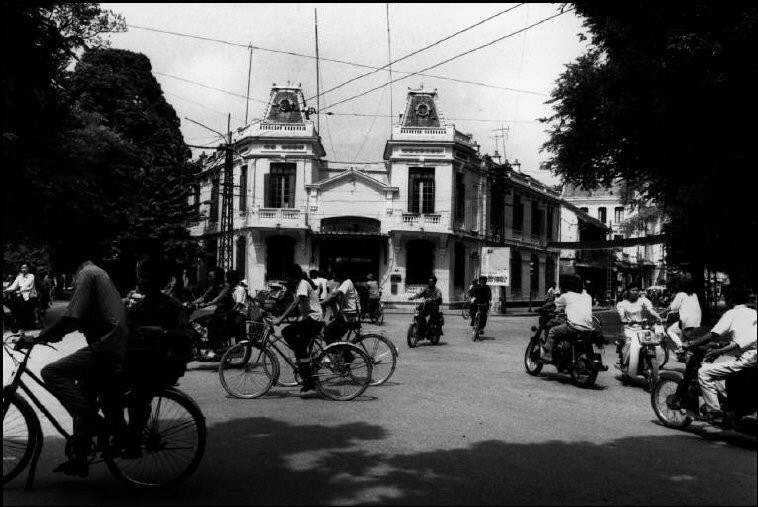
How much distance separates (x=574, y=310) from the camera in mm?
9484

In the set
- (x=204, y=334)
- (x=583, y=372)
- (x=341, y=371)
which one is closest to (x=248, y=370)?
(x=341, y=371)

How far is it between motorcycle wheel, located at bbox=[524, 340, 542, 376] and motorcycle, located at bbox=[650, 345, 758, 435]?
11.4 feet

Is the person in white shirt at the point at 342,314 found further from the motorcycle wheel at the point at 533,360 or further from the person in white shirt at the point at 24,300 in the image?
the person in white shirt at the point at 24,300

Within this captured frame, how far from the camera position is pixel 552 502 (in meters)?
4.19

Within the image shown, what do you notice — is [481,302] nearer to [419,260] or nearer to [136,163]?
[419,260]

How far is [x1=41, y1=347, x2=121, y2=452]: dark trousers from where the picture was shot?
171 inches

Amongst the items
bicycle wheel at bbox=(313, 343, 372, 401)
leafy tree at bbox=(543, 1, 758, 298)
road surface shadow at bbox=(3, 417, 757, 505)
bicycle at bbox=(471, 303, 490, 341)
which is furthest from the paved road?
bicycle at bbox=(471, 303, 490, 341)

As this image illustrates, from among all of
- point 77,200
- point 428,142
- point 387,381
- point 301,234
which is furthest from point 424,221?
point 387,381

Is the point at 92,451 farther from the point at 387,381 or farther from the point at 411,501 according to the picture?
the point at 387,381

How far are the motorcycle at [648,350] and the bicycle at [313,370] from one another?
13.8 ft


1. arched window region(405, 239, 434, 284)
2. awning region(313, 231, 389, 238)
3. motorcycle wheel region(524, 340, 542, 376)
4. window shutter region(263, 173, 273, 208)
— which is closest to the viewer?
motorcycle wheel region(524, 340, 542, 376)

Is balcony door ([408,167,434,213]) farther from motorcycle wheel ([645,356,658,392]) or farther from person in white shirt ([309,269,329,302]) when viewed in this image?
motorcycle wheel ([645,356,658,392])

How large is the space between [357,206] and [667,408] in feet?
96.2

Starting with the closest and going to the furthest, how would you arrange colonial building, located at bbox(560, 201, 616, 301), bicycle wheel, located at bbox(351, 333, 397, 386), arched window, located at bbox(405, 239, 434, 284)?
1. bicycle wheel, located at bbox(351, 333, 397, 386)
2. arched window, located at bbox(405, 239, 434, 284)
3. colonial building, located at bbox(560, 201, 616, 301)
